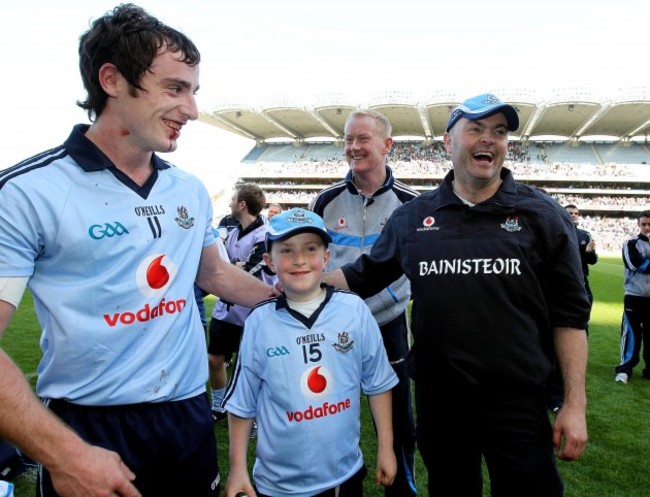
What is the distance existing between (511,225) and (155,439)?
68.7 inches

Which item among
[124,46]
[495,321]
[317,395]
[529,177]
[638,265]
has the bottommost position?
[317,395]

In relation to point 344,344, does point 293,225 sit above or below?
above

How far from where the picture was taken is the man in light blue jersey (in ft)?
5.23

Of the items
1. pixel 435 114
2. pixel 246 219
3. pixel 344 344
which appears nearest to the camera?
pixel 344 344

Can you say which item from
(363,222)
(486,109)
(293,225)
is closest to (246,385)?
(293,225)

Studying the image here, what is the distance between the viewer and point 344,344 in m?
2.20

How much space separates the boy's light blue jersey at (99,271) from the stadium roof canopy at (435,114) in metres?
44.1

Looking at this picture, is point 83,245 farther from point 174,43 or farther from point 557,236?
point 557,236

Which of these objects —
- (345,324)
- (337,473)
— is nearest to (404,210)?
(345,324)

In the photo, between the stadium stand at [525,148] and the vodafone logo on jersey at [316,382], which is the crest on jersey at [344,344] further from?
the stadium stand at [525,148]

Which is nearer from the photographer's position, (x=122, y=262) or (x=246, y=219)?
(x=122, y=262)

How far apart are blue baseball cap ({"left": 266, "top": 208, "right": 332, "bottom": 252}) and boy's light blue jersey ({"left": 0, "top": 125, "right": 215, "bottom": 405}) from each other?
17.2 inches

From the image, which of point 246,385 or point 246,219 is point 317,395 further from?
point 246,219

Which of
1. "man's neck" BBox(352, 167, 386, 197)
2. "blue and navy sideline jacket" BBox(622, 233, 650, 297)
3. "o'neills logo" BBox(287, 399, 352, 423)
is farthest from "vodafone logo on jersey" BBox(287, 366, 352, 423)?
"blue and navy sideline jacket" BBox(622, 233, 650, 297)
